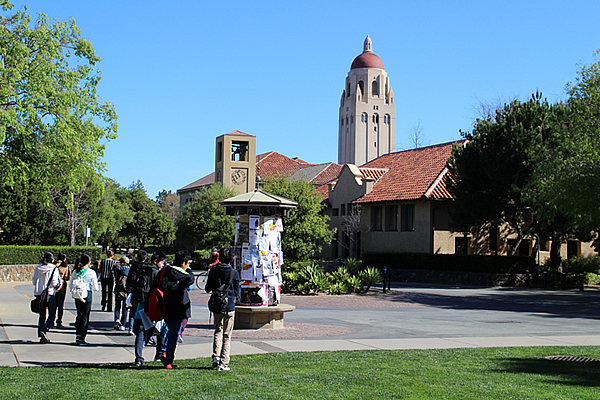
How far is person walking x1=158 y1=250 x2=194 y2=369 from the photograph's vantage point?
29.1 feet

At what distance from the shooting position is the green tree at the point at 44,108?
21.8 meters

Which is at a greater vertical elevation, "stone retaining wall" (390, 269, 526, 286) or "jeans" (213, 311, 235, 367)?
"jeans" (213, 311, 235, 367)

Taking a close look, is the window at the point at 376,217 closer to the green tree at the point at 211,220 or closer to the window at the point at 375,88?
the green tree at the point at 211,220

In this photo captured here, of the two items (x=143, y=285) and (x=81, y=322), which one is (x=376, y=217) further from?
(x=143, y=285)

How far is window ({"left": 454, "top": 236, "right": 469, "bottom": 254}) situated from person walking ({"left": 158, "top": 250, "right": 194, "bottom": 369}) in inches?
1283

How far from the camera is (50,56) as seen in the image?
23.5 m

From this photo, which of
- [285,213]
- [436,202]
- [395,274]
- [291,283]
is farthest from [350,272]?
[285,213]

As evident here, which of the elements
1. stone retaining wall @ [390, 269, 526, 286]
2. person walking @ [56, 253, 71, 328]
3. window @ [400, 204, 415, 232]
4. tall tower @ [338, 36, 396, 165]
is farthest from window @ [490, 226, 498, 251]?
tall tower @ [338, 36, 396, 165]

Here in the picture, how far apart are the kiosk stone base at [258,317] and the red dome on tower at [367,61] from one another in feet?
390

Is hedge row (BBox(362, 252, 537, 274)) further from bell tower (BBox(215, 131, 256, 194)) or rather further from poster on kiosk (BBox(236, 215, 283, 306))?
bell tower (BBox(215, 131, 256, 194))

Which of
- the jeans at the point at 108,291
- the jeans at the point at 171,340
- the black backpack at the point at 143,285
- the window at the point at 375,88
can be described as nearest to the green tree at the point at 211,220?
the jeans at the point at 108,291

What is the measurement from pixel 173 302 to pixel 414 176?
119ft

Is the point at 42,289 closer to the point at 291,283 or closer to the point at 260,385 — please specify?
the point at 260,385

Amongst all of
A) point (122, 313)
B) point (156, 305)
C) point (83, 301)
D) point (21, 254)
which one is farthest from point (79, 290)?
point (21, 254)
